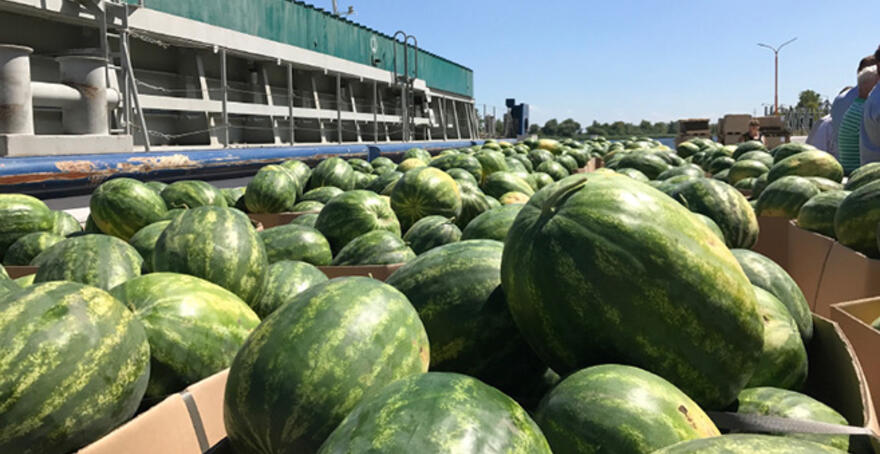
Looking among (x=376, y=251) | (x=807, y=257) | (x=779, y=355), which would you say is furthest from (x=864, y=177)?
(x=376, y=251)

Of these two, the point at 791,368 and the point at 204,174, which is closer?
the point at 791,368

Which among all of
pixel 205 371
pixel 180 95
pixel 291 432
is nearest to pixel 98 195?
pixel 205 371

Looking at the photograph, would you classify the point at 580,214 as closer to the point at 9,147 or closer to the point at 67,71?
the point at 9,147

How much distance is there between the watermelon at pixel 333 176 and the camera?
5312mm

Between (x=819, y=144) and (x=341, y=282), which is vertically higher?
(x=819, y=144)

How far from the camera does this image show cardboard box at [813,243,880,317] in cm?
296

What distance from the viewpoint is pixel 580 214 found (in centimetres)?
146

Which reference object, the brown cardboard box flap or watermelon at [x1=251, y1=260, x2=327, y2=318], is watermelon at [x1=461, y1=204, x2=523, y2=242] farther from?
the brown cardboard box flap

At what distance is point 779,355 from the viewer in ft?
5.64

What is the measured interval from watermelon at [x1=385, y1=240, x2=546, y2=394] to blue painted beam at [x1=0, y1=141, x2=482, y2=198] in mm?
5196

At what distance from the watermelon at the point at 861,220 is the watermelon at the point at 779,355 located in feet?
6.02

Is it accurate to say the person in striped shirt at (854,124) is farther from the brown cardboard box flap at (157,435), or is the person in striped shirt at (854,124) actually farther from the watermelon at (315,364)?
the brown cardboard box flap at (157,435)

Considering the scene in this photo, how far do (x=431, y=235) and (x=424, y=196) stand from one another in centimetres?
82

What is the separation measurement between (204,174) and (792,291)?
24.2 feet
